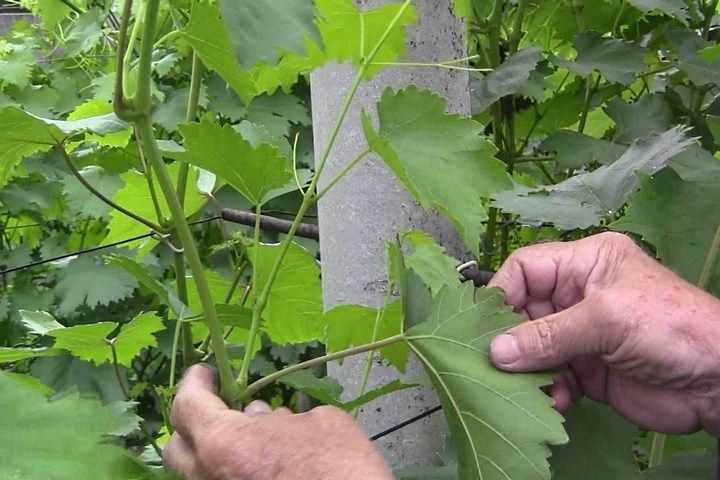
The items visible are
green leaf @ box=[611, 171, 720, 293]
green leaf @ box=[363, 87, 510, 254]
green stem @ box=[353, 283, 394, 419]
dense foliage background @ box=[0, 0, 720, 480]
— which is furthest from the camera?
green leaf @ box=[611, 171, 720, 293]

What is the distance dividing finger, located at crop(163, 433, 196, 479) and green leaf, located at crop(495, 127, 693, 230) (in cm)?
39

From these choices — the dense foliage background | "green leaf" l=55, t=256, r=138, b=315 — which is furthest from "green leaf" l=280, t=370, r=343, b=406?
"green leaf" l=55, t=256, r=138, b=315

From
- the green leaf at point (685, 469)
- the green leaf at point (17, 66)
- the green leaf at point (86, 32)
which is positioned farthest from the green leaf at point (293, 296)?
the green leaf at point (17, 66)

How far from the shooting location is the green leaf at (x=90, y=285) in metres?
1.72

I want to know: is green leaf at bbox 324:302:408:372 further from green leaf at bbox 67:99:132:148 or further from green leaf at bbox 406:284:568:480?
green leaf at bbox 67:99:132:148

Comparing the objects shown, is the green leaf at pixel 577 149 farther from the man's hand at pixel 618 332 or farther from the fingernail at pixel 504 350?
the fingernail at pixel 504 350

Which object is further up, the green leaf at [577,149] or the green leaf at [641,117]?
the green leaf at [641,117]

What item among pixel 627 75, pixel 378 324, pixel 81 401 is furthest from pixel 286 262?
pixel 627 75

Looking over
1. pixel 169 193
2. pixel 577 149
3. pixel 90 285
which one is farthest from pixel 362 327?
pixel 90 285

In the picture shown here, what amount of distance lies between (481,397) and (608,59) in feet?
2.42

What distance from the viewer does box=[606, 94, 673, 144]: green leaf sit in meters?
1.15

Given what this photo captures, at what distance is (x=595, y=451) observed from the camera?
0.69 m

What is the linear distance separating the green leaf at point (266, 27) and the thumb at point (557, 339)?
0.27 metres

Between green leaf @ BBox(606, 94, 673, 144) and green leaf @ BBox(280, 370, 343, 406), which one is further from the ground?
green leaf @ BBox(606, 94, 673, 144)
